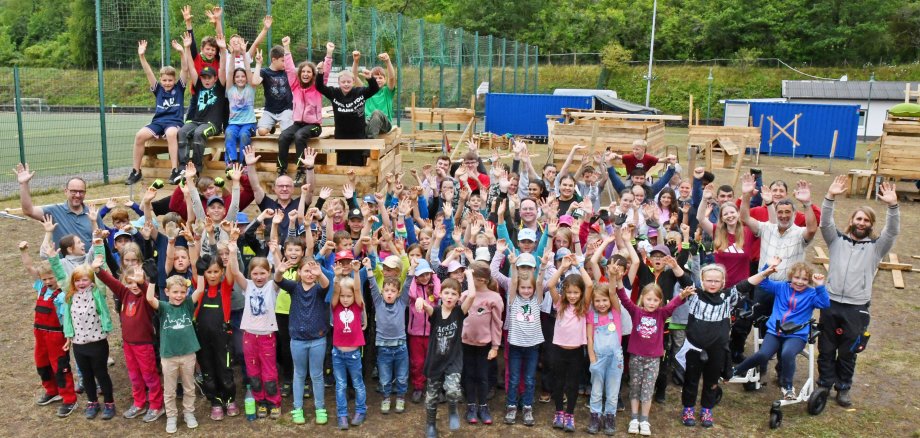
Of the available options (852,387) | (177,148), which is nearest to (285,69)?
(177,148)

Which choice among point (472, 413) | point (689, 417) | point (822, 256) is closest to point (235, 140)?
point (472, 413)

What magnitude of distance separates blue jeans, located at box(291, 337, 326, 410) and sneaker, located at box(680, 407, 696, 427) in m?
3.16

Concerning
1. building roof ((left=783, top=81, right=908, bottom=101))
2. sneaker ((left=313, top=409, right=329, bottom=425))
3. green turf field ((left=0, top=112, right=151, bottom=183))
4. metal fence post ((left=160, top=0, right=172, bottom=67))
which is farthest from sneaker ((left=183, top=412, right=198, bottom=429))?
building roof ((left=783, top=81, right=908, bottom=101))

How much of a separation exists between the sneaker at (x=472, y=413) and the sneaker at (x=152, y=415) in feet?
8.71

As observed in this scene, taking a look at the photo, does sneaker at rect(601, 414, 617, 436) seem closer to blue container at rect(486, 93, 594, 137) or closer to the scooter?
the scooter

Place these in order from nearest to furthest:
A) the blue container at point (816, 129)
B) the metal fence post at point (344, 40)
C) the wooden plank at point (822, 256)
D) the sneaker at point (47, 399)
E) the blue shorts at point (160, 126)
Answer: the sneaker at point (47, 399) < the blue shorts at point (160, 126) < the wooden plank at point (822, 256) < the metal fence post at point (344, 40) < the blue container at point (816, 129)

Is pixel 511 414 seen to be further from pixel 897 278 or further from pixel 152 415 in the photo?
pixel 897 278

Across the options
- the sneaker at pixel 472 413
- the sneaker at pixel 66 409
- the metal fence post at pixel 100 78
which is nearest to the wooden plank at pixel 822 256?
the sneaker at pixel 472 413

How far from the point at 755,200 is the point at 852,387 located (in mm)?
2786

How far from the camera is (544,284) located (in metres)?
6.51

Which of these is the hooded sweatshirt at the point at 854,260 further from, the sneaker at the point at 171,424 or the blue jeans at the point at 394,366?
the sneaker at the point at 171,424

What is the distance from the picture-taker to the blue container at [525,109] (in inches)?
1157

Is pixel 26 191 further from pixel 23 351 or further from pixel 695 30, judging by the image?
pixel 695 30

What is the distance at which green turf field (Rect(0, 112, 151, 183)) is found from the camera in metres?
18.9
